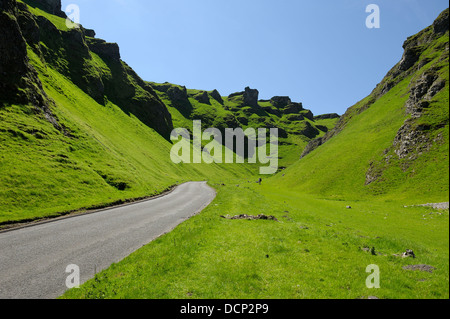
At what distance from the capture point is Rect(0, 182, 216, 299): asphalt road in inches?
427

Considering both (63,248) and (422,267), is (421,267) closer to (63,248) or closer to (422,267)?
(422,267)

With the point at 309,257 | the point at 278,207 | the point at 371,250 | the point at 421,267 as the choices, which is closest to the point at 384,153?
the point at 278,207

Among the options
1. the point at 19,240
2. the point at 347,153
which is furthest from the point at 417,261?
the point at 347,153

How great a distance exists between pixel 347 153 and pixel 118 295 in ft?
245

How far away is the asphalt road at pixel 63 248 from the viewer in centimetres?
1086

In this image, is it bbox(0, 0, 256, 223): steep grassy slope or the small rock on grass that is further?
bbox(0, 0, 256, 223): steep grassy slope

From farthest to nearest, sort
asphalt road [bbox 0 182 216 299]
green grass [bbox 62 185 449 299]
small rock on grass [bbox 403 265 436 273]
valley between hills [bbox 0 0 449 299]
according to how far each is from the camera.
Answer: asphalt road [bbox 0 182 216 299] → small rock on grass [bbox 403 265 436 273] → valley between hills [bbox 0 0 449 299] → green grass [bbox 62 185 449 299]

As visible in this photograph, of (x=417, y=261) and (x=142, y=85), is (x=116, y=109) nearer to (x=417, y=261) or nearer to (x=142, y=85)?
(x=142, y=85)

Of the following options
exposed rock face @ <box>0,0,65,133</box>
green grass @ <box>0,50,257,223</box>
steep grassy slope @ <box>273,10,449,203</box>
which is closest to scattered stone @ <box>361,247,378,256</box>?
steep grassy slope @ <box>273,10,449,203</box>

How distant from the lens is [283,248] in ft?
48.6

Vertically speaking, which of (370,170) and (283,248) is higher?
(370,170)

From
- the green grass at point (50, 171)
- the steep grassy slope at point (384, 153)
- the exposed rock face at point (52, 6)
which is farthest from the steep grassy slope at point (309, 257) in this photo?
the exposed rock face at point (52, 6)

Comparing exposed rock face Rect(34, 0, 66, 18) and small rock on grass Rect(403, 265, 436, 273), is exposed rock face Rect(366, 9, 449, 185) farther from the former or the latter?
exposed rock face Rect(34, 0, 66, 18)

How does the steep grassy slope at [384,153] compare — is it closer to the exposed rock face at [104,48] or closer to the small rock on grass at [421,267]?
the small rock on grass at [421,267]
